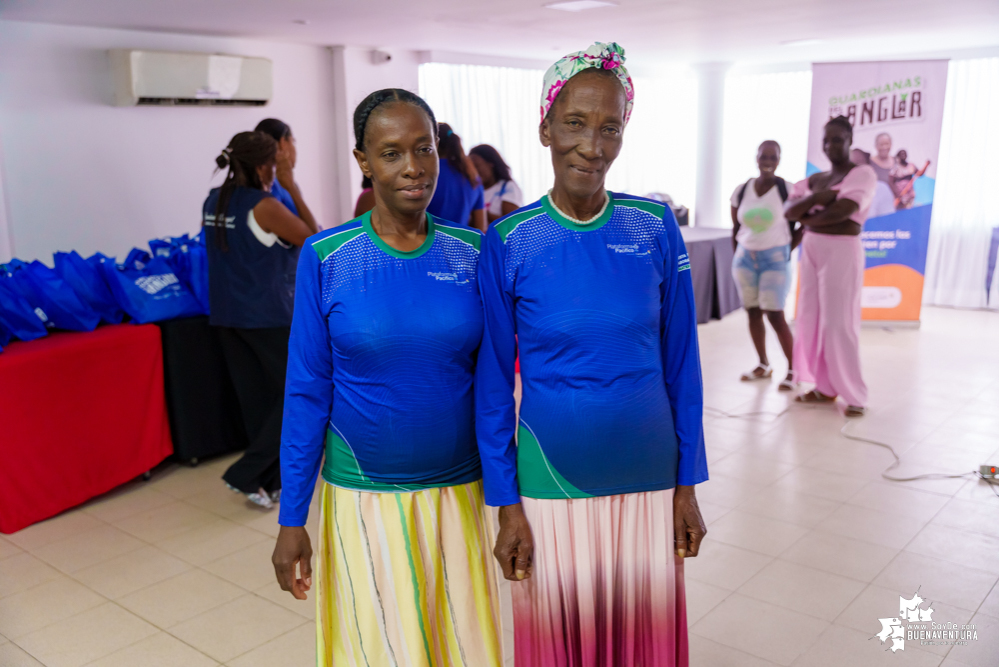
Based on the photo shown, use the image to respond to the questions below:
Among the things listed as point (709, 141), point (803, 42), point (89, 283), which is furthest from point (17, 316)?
point (709, 141)

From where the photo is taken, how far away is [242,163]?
3578 millimetres

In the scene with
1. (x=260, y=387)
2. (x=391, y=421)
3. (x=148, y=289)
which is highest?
(x=391, y=421)

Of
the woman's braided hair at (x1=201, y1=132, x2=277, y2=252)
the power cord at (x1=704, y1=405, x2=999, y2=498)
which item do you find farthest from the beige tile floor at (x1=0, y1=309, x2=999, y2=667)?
the woman's braided hair at (x1=201, y1=132, x2=277, y2=252)

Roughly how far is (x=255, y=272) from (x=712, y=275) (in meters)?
5.27

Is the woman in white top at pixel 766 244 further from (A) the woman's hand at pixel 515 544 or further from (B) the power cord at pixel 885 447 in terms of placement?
(A) the woman's hand at pixel 515 544

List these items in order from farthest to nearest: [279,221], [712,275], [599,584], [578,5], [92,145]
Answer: [712,275] → [92,145] → [578,5] → [279,221] → [599,584]

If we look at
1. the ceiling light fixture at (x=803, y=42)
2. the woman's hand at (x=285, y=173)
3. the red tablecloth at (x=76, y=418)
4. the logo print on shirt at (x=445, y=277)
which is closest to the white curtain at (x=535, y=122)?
the ceiling light fixture at (x=803, y=42)

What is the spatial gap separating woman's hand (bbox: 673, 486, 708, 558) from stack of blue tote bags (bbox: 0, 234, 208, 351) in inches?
127

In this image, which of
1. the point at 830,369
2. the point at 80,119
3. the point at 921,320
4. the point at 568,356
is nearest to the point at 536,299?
the point at 568,356

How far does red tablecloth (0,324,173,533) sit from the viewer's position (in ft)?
11.5

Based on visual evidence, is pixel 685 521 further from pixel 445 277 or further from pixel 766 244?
Answer: pixel 766 244

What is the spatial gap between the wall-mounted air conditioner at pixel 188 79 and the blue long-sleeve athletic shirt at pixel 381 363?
16.7 feet

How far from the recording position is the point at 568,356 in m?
1.55

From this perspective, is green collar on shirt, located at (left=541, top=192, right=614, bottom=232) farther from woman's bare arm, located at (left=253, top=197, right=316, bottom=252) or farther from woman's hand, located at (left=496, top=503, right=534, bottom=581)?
woman's bare arm, located at (left=253, top=197, right=316, bottom=252)
